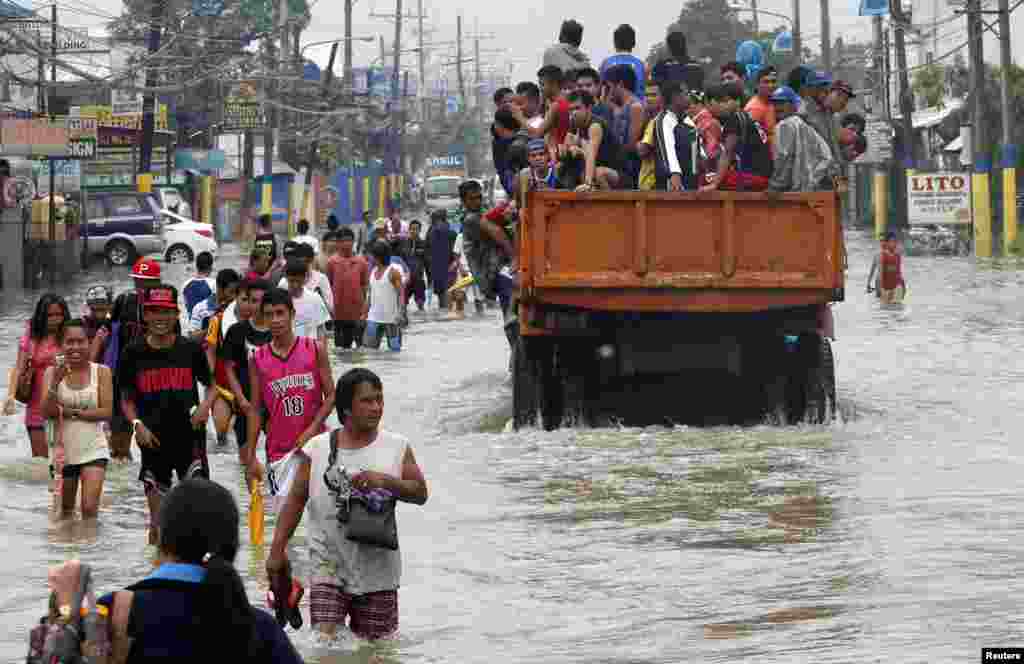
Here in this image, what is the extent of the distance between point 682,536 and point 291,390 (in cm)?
246

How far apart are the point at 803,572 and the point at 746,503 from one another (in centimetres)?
260

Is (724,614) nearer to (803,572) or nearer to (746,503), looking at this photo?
(803,572)

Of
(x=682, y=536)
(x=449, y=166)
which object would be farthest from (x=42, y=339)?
(x=449, y=166)

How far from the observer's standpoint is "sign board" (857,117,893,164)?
60656 mm

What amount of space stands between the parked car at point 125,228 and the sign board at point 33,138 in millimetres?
7063

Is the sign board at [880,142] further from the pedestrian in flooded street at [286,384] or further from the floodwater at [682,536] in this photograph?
the pedestrian in flooded street at [286,384]

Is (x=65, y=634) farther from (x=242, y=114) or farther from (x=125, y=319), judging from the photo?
(x=242, y=114)

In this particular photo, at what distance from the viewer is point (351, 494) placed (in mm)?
7590

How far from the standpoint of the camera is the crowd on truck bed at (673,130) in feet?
51.6

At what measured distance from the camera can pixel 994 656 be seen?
8031 mm

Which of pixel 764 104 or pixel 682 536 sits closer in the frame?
pixel 682 536

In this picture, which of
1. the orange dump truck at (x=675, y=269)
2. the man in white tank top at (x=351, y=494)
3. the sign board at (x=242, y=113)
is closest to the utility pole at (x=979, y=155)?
the sign board at (x=242, y=113)

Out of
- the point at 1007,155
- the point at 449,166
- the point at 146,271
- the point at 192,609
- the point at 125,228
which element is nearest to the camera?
the point at 192,609

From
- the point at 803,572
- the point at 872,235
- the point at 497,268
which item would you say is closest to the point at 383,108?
the point at 872,235
